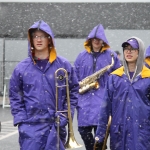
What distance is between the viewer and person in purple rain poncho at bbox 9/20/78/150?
6332 millimetres

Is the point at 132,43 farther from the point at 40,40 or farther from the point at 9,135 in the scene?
the point at 9,135

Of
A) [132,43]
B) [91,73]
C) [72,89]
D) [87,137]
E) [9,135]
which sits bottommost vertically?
[9,135]

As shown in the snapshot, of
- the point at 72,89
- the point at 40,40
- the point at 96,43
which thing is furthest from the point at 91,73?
the point at 40,40

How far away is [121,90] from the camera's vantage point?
6320mm

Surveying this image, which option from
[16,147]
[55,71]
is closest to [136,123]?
Answer: [55,71]

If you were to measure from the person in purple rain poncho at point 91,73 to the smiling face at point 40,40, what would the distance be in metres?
2.44

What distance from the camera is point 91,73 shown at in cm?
912

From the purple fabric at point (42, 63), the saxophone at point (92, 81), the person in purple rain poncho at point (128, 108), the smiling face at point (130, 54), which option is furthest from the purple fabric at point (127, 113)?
the saxophone at point (92, 81)

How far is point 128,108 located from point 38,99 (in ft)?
3.06

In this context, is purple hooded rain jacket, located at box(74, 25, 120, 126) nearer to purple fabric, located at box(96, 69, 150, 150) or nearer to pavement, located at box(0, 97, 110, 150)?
pavement, located at box(0, 97, 110, 150)

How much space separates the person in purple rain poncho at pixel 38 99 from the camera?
6332 millimetres

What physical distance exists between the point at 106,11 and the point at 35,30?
54.4 feet

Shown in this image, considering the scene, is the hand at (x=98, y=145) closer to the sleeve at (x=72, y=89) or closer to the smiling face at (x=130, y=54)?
the sleeve at (x=72, y=89)

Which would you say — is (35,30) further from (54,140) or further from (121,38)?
(121,38)
